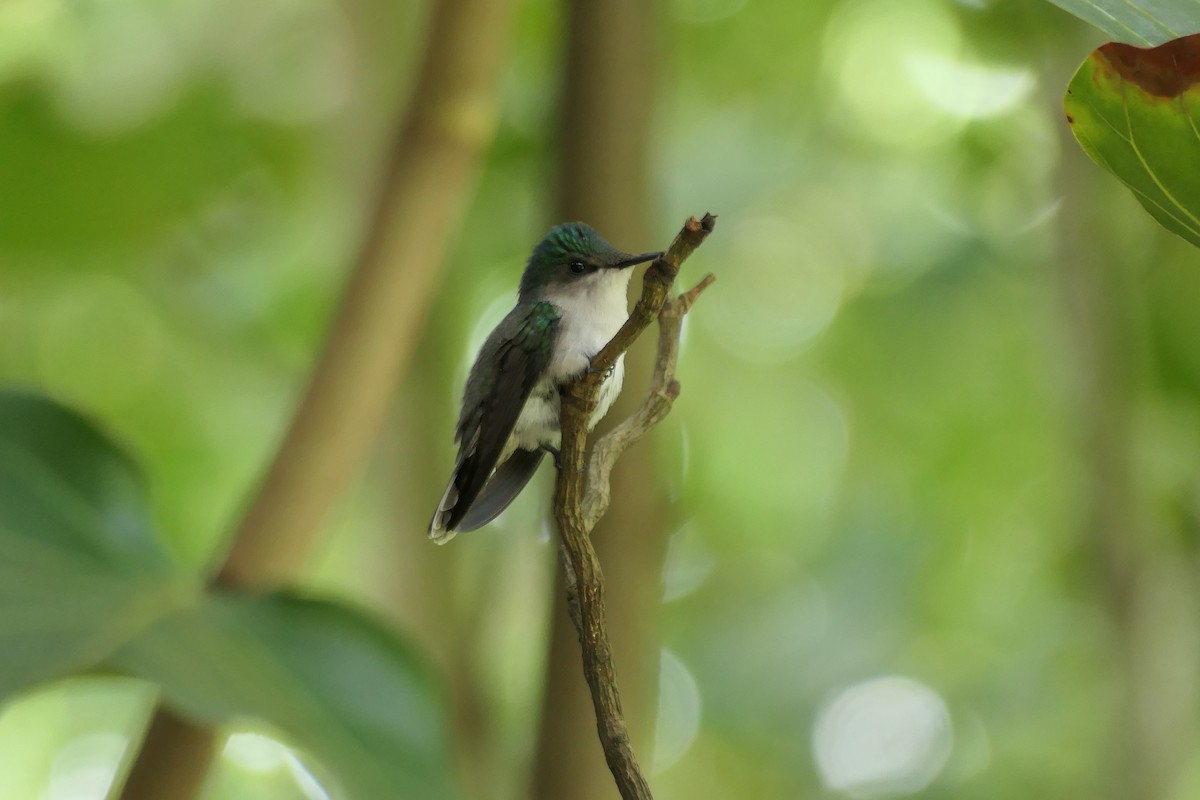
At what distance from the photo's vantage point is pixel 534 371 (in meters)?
1.69

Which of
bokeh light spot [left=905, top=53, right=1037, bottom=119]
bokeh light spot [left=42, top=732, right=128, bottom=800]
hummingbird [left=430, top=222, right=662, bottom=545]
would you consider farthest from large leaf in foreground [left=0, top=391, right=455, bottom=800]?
bokeh light spot [left=42, top=732, right=128, bottom=800]

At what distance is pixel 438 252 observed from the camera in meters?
1.74

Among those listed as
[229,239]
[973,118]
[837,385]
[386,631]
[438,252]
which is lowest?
[386,631]

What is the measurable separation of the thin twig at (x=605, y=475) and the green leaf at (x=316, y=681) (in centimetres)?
20

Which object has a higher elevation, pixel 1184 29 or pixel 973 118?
pixel 973 118

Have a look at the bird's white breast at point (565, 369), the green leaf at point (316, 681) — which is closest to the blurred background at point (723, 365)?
the bird's white breast at point (565, 369)

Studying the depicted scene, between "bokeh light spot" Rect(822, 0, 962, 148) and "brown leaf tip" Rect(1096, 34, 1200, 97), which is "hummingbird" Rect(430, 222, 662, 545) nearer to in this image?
"brown leaf tip" Rect(1096, 34, 1200, 97)

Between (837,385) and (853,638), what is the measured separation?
3.74 ft

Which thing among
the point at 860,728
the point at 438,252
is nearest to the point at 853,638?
the point at 860,728

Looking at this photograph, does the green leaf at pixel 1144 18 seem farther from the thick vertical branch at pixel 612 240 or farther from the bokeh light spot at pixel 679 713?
the bokeh light spot at pixel 679 713

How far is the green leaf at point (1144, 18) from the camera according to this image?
37.0 inches

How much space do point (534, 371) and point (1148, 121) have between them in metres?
0.90

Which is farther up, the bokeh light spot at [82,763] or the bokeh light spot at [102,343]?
the bokeh light spot at [102,343]

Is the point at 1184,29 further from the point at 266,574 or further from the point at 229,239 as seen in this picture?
the point at 229,239
